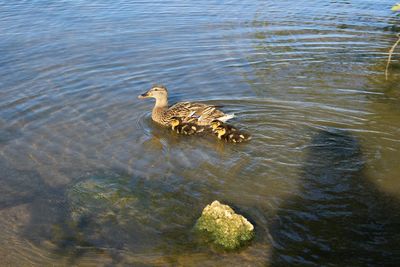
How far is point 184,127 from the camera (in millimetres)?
7027

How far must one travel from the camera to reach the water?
470 centimetres

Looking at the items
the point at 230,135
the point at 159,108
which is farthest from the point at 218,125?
the point at 159,108

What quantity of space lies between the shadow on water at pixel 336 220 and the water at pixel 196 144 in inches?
0.7

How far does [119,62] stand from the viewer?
31.5 feet

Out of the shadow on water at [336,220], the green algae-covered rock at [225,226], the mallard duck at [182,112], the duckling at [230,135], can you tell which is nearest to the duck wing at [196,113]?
the mallard duck at [182,112]

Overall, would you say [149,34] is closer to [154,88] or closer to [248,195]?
[154,88]

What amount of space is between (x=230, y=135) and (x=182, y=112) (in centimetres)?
93

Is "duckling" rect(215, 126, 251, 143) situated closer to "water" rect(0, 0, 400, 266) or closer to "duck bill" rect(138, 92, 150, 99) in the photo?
"water" rect(0, 0, 400, 266)

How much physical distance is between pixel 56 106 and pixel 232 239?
13.8 ft

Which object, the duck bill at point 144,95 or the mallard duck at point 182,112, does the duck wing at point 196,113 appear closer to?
the mallard duck at point 182,112

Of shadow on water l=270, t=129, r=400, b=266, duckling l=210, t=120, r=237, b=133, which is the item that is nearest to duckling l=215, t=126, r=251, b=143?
duckling l=210, t=120, r=237, b=133

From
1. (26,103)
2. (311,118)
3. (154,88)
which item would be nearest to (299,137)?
(311,118)

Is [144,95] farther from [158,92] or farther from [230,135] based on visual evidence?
[230,135]

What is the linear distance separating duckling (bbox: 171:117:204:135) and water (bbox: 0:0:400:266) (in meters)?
0.18
